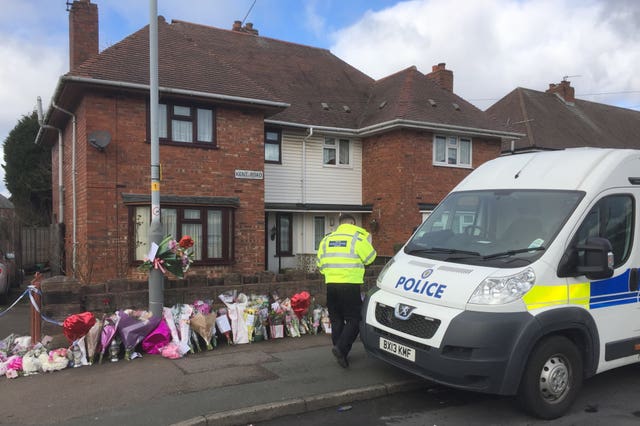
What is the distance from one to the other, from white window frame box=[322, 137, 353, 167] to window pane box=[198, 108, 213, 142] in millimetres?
4684

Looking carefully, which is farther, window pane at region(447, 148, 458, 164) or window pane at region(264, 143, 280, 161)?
window pane at region(447, 148, 458, 164)

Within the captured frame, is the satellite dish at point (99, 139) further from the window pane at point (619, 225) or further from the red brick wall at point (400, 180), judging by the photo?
the window pane at point (619, 225)

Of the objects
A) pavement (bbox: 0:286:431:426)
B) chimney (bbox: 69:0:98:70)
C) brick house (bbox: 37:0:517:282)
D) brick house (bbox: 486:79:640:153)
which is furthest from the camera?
brick house (bbox: 486:79:640:153)

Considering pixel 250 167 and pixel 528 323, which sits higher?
pixel 250 167

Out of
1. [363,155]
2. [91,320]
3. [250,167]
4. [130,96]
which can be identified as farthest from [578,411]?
[363,155]

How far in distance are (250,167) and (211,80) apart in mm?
2352

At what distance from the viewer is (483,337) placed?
4105mm

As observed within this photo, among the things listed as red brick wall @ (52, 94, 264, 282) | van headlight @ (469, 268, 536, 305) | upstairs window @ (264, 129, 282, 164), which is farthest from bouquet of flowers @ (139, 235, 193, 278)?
upstairs window @ (264, 129, 282, 164)

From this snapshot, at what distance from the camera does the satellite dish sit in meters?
10.8

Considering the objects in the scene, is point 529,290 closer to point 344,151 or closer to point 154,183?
point 154,183

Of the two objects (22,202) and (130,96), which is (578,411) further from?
(22,202)

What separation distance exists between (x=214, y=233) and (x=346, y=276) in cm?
702

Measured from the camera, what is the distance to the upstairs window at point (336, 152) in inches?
639

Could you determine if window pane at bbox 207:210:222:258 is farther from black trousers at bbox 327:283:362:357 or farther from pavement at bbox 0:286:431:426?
black trousers at bbox 327:283:362:357
